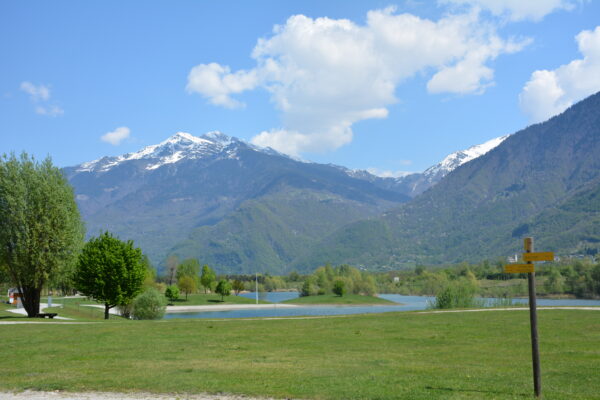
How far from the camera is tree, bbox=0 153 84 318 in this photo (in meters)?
45.4

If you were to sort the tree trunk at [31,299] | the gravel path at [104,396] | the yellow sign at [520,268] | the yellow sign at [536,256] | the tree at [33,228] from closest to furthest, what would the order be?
the yellow sign at [520,268] → the yellow sign at [536,256] → the gravel path at [104,396] → the tree at [33,228] → the tree trunk at [31,299]

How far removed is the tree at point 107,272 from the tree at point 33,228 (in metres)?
6.79

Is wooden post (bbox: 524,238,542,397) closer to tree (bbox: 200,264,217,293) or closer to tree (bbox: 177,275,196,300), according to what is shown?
tree (bbox: 177,275,196,300)

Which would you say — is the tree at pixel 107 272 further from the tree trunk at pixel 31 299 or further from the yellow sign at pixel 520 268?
the yellow sign at pixel 520 268

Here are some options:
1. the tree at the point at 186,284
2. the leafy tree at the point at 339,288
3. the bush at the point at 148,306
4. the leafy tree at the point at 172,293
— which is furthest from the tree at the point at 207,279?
the bush at the point at 148,306

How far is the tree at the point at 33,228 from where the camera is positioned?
1788 inches

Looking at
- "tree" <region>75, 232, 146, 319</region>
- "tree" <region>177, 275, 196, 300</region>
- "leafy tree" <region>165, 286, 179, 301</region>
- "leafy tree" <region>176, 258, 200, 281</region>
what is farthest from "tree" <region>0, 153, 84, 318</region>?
"leafy tree" <region>176, 258, 200, 281</region>

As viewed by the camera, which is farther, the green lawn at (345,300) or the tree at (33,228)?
the green lawn at (345,300)

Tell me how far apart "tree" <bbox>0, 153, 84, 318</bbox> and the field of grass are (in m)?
14.1

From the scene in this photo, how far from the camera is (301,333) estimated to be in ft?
98.9

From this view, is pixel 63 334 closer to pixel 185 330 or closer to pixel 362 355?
pixel 185 330

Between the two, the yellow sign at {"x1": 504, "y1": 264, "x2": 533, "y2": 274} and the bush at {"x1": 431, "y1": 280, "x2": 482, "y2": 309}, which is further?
the bush at {"x1": 431, "y1": 280, "x2": 482, "y2": 309}

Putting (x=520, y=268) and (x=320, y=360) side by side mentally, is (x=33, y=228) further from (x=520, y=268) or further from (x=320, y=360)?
(x=520, y=268)

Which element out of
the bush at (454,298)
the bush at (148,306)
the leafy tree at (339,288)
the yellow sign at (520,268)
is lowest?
the leafy tree at (339,288)
